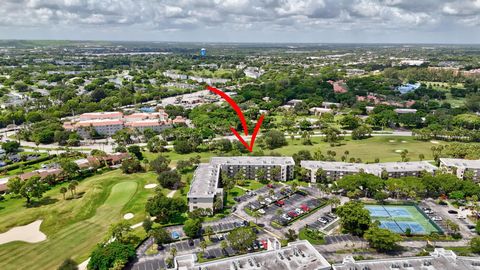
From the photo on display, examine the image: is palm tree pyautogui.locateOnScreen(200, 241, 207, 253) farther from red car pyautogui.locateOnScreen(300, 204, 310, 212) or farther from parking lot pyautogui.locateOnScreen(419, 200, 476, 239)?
parking lot pyautogui.locateOnScreen(419, 200, 476, 239)

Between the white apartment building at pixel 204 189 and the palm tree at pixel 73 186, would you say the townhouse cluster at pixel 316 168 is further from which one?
the palm tree at pixel 73 186

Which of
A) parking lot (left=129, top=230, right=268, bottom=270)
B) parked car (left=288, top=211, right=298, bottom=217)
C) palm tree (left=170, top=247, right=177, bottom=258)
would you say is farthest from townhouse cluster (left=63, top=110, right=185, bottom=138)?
palm tree (left=170, top=247, right=177, bottom=258)

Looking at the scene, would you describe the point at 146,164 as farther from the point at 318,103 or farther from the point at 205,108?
the point at 318,103

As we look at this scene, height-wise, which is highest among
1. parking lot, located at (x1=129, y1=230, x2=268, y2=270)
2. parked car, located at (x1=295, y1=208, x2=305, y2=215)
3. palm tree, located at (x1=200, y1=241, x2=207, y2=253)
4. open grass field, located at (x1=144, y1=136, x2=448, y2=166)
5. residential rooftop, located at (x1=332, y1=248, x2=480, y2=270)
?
residential rooftop, located at (x1=332, y1=248, x2=480, y2=270)

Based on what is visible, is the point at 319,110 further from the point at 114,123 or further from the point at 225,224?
the point at 225,224

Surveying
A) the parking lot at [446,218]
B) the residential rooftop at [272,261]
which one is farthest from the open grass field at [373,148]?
the residential rooftop at [272,261]

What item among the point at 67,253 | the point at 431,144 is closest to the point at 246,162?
the point at 67,253
